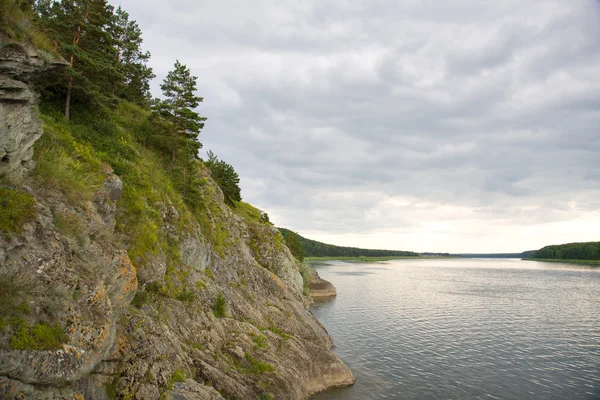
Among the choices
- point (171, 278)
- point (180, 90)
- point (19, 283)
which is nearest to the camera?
point (19, 283)

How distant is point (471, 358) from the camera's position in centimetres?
3641

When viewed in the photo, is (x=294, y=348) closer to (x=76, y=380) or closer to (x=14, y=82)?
(x=76, y=380)

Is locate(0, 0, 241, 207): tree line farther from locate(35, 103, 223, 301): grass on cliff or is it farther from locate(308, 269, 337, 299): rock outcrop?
locate(308, 269, 337, 299): rock outcrop

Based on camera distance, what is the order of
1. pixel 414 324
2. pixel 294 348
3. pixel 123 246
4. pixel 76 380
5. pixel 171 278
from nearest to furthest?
pixel 76 380, pixel 123 246, pixel 171 278, pixel 294 348, pixel 414 324

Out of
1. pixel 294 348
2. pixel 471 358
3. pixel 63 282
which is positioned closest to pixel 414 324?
pixel 471 358

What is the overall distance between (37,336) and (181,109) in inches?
975

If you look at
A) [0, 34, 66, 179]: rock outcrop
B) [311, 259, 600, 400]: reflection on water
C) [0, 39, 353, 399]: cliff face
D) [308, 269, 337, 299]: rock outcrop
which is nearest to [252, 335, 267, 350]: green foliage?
[0, 39, 353, 399]: cliff face

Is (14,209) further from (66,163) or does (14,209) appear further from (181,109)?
(181,109)

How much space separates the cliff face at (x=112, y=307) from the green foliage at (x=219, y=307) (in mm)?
71

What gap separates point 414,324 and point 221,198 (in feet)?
113

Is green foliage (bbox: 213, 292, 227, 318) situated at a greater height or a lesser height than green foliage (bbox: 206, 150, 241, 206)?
lesser

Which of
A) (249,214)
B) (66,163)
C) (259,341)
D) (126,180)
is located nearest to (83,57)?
(126,180)

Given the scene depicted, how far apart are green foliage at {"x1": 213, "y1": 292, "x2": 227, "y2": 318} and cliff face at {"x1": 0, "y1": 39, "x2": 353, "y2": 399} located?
0.23 ft

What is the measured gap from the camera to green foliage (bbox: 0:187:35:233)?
35.3 ft
